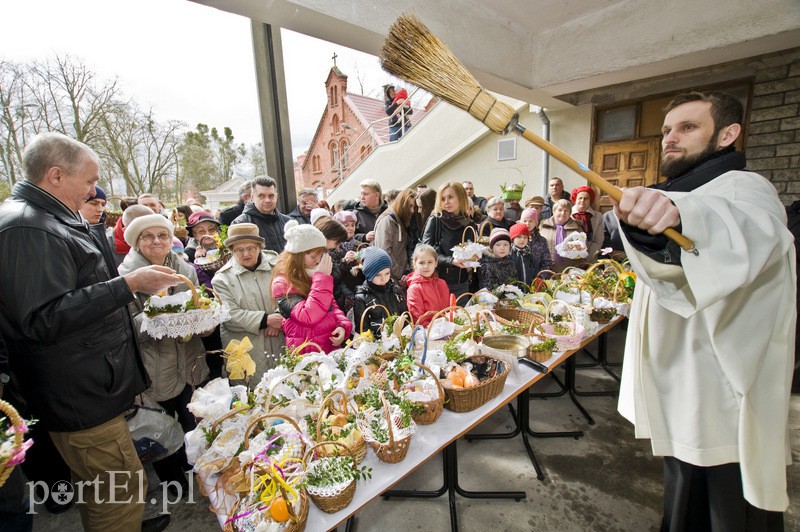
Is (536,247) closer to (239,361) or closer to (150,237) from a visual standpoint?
(239,361)

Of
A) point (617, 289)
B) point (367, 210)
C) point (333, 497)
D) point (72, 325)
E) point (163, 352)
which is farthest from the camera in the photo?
point (367, 210)

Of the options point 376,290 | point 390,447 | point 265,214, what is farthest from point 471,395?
point 265,214

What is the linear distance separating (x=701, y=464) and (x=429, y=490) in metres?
1.70

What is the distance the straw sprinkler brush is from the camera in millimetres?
1369

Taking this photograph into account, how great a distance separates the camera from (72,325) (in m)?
1.54

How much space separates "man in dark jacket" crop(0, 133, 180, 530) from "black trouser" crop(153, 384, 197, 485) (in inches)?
25.4

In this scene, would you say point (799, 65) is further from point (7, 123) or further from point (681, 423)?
point (7, 123)

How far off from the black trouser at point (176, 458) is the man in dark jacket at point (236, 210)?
2388 mm

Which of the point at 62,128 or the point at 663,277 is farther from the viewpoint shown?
the point at 62,128

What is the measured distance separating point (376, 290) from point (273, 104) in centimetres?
294

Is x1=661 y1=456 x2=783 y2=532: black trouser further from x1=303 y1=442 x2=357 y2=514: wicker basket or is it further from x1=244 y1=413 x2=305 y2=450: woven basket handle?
x1=244 y1=413 x2=305 y2=450: woven basket handle

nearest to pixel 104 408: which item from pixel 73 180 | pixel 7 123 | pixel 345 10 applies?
pixel 73 180

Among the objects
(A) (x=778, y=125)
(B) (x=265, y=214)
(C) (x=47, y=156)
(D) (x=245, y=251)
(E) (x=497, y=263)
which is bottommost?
(E) (x=497, y=263)

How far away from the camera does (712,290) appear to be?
97cm
